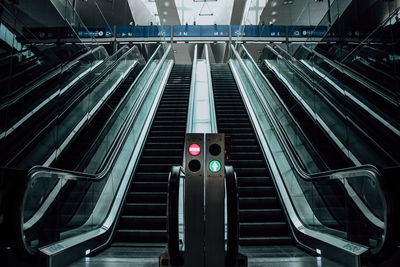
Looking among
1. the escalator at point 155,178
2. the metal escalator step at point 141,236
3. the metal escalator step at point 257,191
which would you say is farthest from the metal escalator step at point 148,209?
the metal escalator step at point 257,191

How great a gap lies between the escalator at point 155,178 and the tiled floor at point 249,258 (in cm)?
31

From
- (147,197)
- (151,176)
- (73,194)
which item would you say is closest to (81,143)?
(151,176)

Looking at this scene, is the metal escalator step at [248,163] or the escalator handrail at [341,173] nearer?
the escalator handrail at [341,173]

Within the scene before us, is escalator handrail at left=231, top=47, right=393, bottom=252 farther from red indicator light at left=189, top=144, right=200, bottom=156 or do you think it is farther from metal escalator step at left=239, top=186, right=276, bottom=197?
red indicator light at left=189, top=144, right=200, bottom=156

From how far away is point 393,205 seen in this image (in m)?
2.22

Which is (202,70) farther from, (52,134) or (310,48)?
(52,134)

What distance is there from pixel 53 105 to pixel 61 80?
1.92 ft

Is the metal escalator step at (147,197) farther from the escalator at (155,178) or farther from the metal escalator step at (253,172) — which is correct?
the metal escalator step at (253,172)

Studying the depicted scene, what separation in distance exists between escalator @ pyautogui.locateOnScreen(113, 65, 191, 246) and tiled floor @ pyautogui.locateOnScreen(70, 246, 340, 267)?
12.4 inches

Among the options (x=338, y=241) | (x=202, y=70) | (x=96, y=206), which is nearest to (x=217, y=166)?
(x=338, y=241)

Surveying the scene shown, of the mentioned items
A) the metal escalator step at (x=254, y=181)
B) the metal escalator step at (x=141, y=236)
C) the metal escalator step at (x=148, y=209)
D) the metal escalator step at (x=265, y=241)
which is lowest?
the metal escalator step at (x=265, y=241)

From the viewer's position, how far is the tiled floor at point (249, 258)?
115 inches

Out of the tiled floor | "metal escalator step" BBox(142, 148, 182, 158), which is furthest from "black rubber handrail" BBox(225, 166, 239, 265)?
"metal escalator step" BBox(142, 148, 182, 158)

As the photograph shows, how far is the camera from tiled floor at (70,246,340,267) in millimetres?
2934
